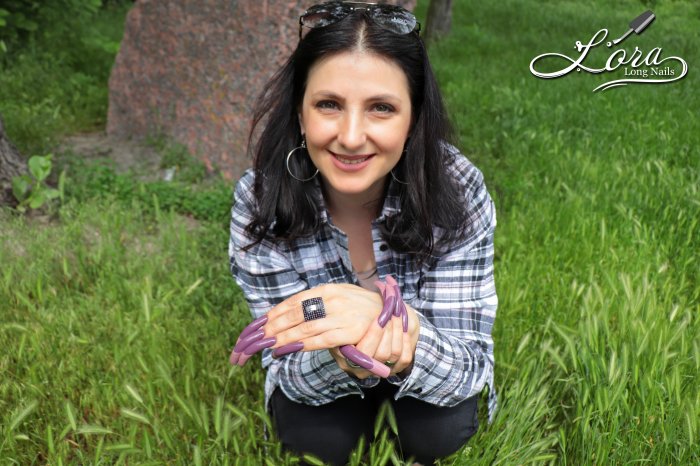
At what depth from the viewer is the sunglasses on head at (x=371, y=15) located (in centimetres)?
182

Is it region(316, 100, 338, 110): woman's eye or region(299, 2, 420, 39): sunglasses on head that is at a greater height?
region(299, 2, 420, 39): sunglasses on head

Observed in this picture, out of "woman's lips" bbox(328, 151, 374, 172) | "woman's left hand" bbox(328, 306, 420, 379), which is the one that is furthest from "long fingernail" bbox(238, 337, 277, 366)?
"woman's lips" bbox(328, 151, 374, 172)

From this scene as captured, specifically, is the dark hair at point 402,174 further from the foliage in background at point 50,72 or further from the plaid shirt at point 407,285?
the foliage in background at point 50,72

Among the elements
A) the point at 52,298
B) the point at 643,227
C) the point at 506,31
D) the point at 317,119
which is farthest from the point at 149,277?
the point at 506,31

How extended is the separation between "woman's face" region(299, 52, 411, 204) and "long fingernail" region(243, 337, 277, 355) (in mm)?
455

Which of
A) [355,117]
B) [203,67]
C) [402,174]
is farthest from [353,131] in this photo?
[203,67]

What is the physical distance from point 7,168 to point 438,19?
593 centimetres

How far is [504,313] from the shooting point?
2.65 m

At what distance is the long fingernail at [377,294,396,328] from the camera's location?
1650 millimetres

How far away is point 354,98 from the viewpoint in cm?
178

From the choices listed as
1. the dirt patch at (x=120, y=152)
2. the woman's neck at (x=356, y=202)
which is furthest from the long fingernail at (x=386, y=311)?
the dirt patch at (x=120, y=152)

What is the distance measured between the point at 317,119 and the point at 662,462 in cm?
130

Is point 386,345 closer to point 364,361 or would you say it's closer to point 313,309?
point 364,361

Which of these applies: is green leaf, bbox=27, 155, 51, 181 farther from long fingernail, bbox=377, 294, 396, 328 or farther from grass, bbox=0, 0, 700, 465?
long fingernail, bbox=377, 294, 396, 328
